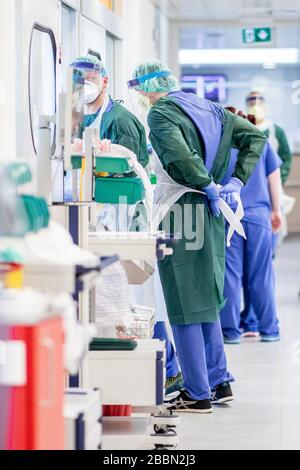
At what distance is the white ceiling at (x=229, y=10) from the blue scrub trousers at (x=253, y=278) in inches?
170

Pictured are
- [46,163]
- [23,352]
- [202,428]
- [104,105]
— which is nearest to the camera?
[23,352]

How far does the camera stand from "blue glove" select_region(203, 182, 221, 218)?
442 cm

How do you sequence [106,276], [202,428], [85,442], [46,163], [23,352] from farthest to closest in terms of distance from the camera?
[202,428] < [106,276] < [46,163] < [85,442] < [23,352]

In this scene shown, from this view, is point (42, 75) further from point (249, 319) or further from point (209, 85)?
point (209, 85)

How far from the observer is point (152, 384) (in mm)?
3537

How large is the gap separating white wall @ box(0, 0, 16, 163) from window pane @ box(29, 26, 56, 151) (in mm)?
335

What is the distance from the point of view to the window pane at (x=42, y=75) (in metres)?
4.82

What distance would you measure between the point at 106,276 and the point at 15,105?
109 centimetres

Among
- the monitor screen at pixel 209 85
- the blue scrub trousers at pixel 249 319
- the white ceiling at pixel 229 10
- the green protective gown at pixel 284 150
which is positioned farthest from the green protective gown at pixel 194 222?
the monitor screen at pixel 209 85

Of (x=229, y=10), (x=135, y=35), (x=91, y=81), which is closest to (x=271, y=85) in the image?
(x=229, y=10)

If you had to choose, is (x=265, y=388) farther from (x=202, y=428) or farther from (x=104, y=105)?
(x=104, y=105)

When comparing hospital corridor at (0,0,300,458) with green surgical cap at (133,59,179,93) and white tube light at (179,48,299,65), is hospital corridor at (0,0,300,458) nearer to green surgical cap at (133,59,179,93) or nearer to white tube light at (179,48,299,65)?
green surgical cap at (133,59,179,93)

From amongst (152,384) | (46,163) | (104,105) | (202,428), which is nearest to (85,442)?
(152,384)

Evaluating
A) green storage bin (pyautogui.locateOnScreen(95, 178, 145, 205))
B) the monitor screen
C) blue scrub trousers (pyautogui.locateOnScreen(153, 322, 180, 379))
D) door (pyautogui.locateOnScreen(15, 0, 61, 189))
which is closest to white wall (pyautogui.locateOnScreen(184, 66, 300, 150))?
the monitor screen
